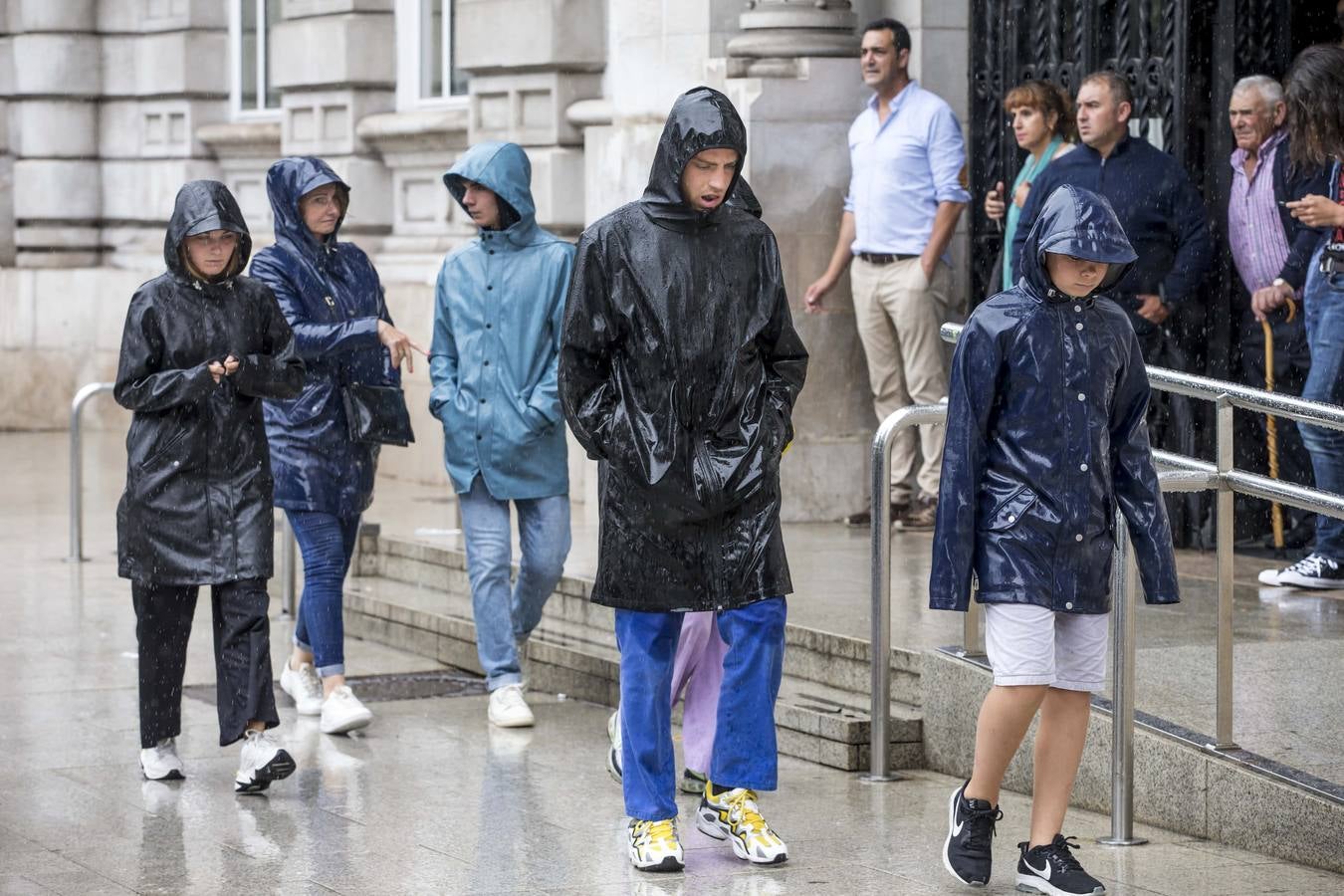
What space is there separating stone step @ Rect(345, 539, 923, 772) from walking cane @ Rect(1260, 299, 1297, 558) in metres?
2.25

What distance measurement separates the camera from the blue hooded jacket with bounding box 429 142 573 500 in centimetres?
793

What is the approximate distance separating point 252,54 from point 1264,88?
35.2 feet

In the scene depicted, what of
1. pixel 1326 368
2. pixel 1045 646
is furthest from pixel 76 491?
pixel 1045 646

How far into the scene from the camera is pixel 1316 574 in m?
8.95

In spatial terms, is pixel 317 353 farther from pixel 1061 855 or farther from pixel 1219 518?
pixel 1061 855

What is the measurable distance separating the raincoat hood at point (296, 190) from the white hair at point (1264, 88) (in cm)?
346

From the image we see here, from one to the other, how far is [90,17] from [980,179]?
33.5ft

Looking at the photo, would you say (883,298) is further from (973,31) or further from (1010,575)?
(1010,575)

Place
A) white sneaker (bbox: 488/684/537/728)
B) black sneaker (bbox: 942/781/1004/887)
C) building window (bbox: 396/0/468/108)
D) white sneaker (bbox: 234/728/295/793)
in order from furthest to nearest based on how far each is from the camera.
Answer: building window (bbox: 396/0/468/108) < white sneaker (bbox: 488/684/537/728) < white sneaker (bbox: 234/728/295/793) < black sneaker (bbox: 942/781/1004/887)

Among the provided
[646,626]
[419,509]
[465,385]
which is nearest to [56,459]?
[419,509]

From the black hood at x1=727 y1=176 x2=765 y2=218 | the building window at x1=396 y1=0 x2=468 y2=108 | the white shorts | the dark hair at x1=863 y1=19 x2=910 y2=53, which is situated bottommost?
the white shorts

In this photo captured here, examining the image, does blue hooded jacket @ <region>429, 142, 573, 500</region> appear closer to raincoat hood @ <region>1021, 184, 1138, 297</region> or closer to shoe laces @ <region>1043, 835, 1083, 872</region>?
raincoat hood @ <region>1021, 184, 1138, 297</region>

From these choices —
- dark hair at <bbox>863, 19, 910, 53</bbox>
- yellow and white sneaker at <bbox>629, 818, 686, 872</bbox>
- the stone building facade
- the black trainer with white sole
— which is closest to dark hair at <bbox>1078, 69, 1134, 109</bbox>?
dark hair at <bbox>863, 19, 910, 53</bbox>

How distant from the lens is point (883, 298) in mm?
10953
